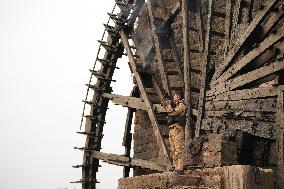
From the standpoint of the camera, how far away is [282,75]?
3.83 meters

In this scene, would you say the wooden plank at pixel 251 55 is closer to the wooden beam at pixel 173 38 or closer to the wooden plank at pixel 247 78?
the wooden plank at pixel 247 78

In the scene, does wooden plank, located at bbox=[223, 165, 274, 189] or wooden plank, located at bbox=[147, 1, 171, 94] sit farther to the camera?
wooden plank, located at bbox=[147, 1, 171, 94]

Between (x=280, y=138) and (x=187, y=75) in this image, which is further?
(x=187, y=75)

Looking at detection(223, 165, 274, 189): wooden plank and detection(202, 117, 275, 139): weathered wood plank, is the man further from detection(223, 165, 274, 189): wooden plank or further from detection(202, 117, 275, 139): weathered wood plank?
detection(223, 165, 274, 189): wooden plank

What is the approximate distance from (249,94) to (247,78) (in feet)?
0.63

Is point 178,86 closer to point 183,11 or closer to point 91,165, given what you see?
point 183,11

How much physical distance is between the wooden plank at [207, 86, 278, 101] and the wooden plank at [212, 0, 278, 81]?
40 cm

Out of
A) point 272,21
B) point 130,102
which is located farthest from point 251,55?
point 130,102

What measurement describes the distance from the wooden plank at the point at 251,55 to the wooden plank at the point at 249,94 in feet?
0.84

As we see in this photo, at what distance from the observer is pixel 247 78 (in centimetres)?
422

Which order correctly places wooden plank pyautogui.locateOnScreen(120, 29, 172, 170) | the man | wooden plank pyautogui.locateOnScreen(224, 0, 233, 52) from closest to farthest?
1. the man
2. wooden plank pyautogui.locateOnScreen(224, 0, 233, 52)
3. wooden plank pyautogui.locateOnScreen(120, 29, 172, 170)

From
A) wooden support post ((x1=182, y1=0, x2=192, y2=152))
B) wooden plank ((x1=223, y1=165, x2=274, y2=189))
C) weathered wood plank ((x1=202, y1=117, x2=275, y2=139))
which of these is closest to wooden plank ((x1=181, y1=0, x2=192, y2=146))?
wooden support post ((x1=182, y1=0, x2=192, y2=152))

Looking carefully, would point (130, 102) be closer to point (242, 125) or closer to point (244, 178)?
point (242, 125)

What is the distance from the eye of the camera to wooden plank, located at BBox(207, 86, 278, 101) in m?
3.93
